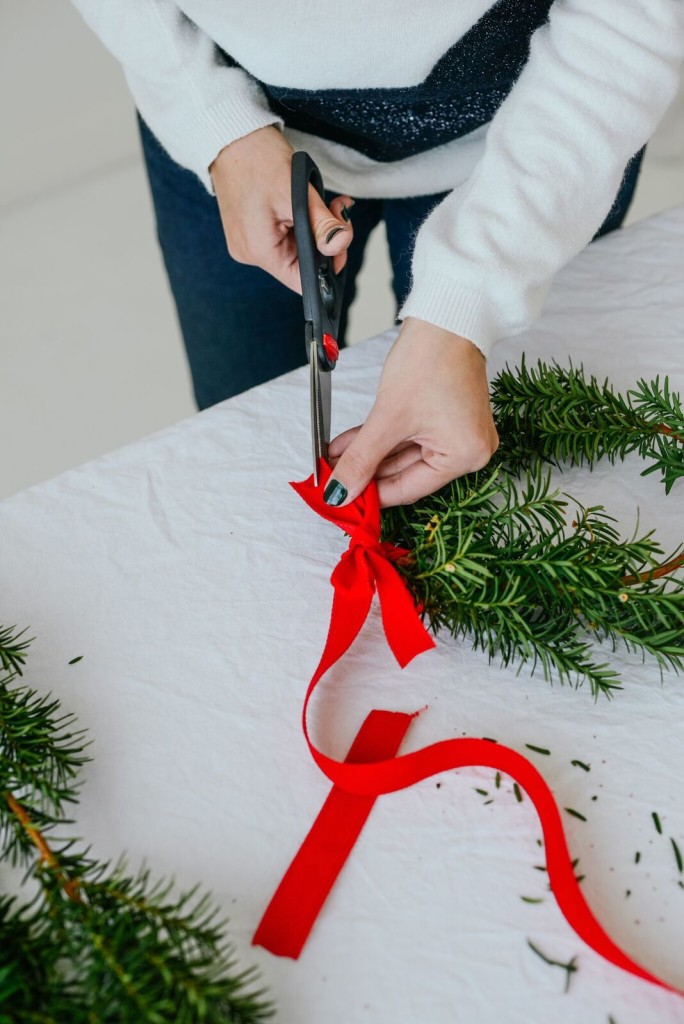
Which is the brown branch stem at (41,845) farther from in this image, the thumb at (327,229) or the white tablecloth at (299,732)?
the thumb at (327,229)

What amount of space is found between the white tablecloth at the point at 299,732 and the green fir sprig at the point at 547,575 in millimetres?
27

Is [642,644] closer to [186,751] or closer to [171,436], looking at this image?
[186,751]

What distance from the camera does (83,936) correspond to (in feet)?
1.43

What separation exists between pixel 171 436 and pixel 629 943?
529 millimetres

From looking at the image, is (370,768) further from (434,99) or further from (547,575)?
(434,99)

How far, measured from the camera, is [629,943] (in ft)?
1.58

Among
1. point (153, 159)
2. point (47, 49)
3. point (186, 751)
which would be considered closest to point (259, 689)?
point (186, 751)

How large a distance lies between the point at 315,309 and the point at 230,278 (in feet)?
1.20

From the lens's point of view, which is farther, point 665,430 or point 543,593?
point 665,430

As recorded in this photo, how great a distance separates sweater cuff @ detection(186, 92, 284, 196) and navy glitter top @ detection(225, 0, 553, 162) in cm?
4

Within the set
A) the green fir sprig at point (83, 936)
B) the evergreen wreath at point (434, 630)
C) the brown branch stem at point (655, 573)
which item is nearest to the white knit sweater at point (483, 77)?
the evergreen wreath at point (434, 630)

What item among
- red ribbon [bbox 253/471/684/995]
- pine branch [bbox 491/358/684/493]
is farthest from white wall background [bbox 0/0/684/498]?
red ribbon [bbox 253/471/684/995]

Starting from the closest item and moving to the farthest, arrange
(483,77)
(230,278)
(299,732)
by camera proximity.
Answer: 1. (299,732)
2. (483,77)
3. (230,278)

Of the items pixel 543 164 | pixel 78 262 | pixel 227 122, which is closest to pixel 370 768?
pixel 543 164
